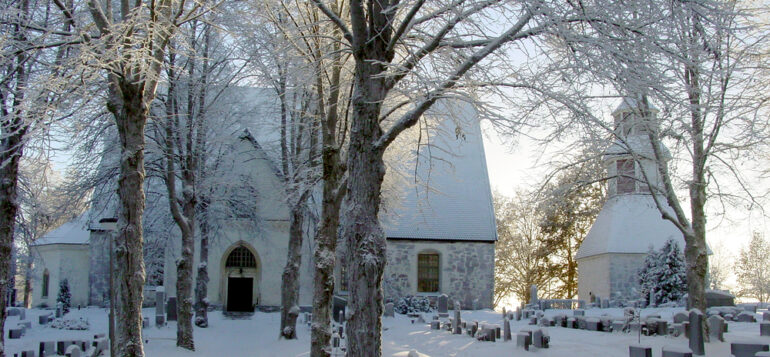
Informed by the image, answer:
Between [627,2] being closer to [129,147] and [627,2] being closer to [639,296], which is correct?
[129,147]

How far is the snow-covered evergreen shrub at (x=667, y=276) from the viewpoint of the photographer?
24531 mm

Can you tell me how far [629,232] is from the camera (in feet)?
96.7

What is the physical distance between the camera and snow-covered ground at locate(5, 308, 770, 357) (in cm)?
1332

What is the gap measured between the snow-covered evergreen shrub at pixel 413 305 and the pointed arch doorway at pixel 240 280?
6008 millimetres

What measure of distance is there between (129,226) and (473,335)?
10.5 meters

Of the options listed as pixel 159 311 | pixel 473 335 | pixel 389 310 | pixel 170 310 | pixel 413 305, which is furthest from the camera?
pixel 413 305

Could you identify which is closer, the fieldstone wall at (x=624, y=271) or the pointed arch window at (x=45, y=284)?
the fieldstone wall at (x=624, y=271)

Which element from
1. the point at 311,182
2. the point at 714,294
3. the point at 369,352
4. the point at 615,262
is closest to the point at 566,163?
the point at 311,182

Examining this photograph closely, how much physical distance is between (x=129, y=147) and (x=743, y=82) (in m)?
11.6

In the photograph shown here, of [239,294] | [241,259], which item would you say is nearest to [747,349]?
[239,294]

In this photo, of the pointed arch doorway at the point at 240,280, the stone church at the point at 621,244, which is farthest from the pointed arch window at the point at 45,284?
the stone church at the point at 621,244

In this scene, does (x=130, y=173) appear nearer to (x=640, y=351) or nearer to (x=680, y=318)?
(x=640, y=351)

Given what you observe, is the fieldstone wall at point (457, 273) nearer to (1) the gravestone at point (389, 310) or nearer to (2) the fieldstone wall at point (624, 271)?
(1) the gravestone at point (389, 310)

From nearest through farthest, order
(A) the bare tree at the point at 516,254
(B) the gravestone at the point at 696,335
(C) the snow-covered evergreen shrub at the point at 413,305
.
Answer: (B) the gravestone at the point at 696,335
(C) the snow-covered evergreen shrub at the point at 413,305
(A) the bare tree at the point at 516,254
